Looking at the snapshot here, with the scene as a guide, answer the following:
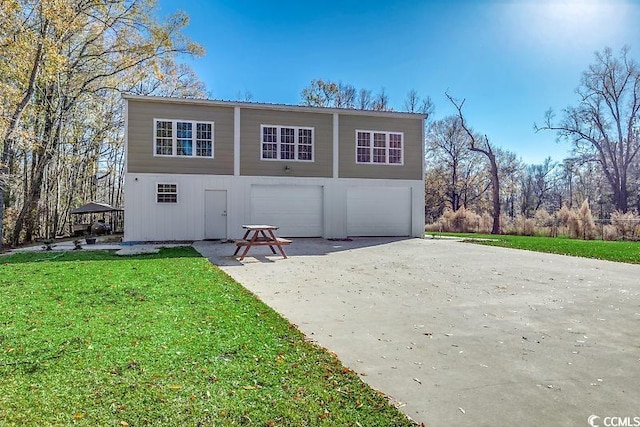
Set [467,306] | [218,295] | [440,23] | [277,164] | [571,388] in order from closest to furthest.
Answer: [571,388], [467,306], [218,295], [440,23], [277,164]

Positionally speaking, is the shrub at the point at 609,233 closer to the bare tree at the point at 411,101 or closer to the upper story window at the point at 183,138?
the upper story window at the point at 183,138

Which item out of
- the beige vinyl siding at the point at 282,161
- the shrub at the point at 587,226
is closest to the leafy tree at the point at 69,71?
the beige vinyl siding at the point at 282,161

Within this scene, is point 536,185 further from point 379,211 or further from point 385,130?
point 379,211

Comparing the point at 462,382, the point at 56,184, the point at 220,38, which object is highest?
the point at 220,38

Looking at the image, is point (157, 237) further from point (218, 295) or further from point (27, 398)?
point (27, 398)

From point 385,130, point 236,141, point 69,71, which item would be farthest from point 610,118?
point 69,71

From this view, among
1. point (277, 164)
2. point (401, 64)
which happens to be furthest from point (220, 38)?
point (401, 64)

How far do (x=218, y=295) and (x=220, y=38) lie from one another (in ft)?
50.5

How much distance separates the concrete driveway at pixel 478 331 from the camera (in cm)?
251

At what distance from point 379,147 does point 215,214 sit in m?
7.06

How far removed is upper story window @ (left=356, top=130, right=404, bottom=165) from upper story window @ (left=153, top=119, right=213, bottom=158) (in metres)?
5.86

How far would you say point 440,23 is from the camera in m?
13.4

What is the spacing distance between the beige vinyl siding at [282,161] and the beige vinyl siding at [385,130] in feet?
2.02

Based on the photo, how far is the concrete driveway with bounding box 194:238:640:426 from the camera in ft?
8.25
